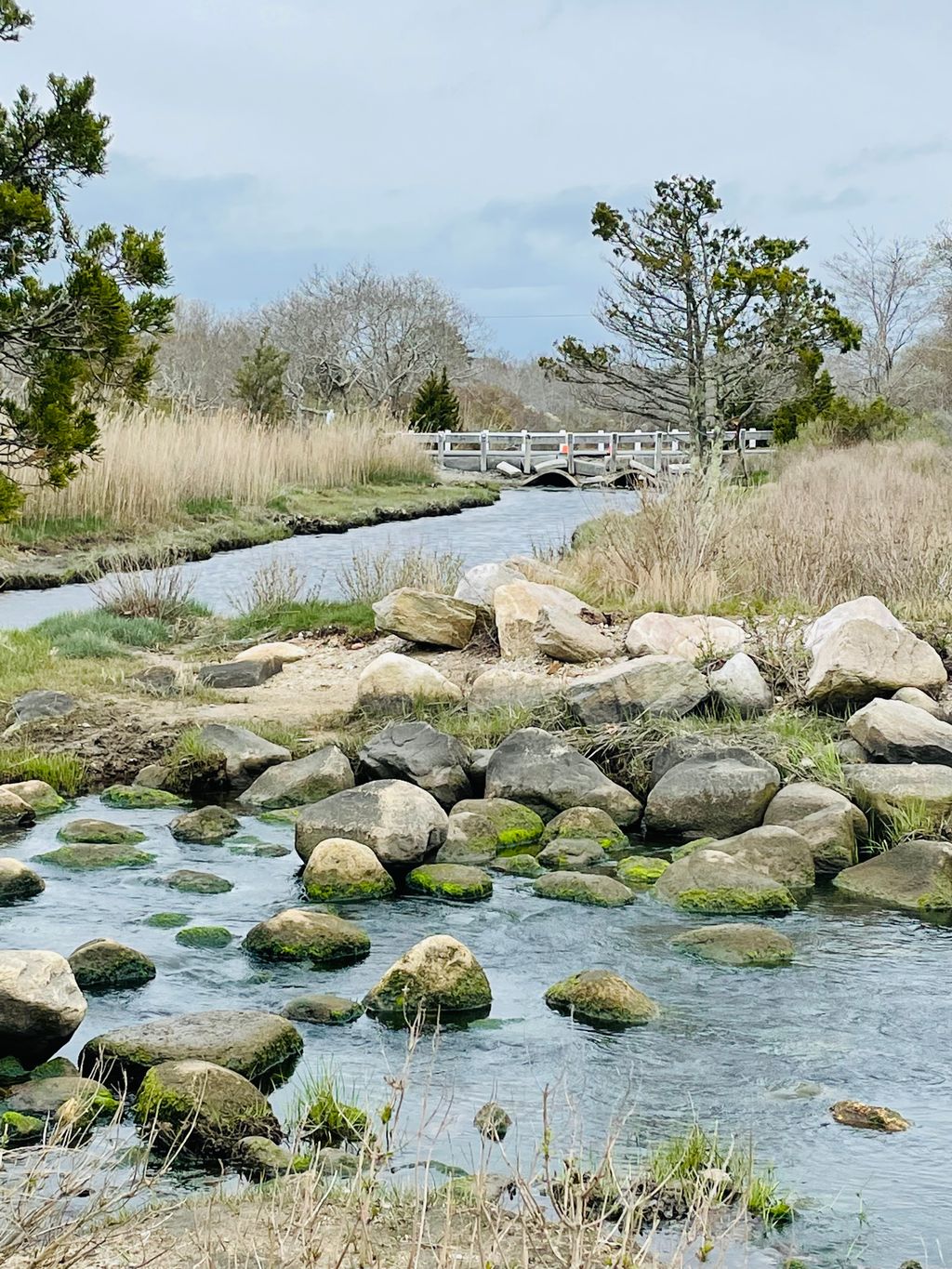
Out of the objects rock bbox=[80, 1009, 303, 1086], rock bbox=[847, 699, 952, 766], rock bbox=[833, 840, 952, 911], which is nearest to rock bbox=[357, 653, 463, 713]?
rock bbox=[847, 699, 952, 766]

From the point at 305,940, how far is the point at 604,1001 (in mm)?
1214

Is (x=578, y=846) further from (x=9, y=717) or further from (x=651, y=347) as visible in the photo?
(x=651, y=347)

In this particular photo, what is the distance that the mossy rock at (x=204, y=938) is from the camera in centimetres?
558

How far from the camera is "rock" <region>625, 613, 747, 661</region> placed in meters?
9.26

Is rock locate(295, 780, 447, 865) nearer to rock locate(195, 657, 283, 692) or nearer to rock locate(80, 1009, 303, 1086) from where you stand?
rock locate(80, 1009, 303, 1086)

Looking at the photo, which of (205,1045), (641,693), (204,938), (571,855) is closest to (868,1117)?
(205,1045)

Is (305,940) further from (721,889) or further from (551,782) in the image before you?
(551,782)

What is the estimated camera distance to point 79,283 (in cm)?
1065

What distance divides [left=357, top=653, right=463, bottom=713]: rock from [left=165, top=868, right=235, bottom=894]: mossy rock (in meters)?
2.95

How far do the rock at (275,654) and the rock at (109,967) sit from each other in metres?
5.87

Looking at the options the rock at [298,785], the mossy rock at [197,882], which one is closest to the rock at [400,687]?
the rock at [298,785]

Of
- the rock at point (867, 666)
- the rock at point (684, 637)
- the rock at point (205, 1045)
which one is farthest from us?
the rock at point (684, 637)

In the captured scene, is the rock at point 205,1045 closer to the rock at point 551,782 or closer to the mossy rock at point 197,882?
the mossy rock at point 197,882

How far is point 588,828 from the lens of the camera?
7270mm
